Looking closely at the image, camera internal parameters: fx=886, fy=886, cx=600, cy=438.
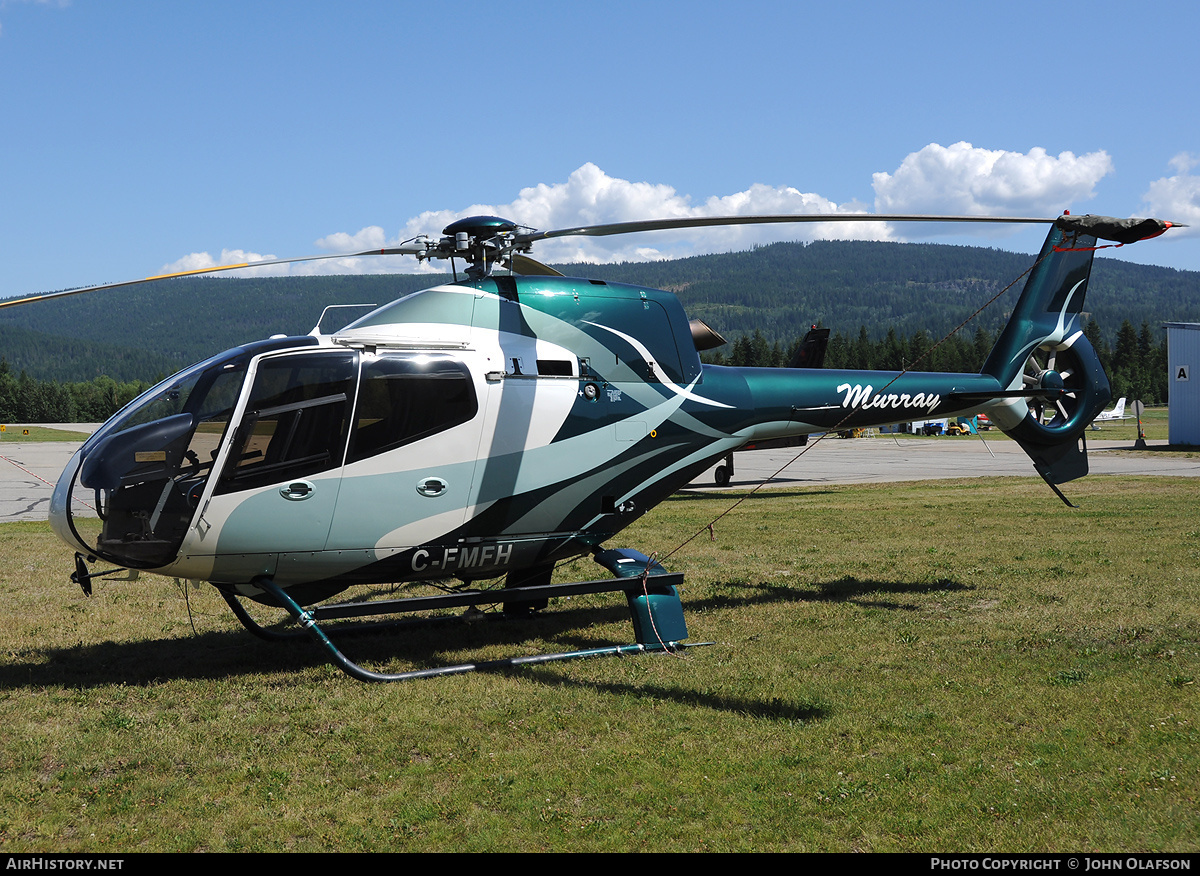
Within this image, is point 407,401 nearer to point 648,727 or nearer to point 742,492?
point 648,727

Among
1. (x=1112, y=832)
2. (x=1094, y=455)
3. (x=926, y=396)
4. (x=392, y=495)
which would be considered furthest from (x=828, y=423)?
(x=1094, y=455)

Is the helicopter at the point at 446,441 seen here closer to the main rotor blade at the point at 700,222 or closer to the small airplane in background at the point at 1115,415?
the main rotor blade at the point at 700,222

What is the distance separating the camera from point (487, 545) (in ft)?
26.1

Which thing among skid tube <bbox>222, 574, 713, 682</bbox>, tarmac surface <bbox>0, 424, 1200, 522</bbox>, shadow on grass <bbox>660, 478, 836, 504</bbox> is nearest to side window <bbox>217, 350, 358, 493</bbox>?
skid tube <bbox>222, 574, 713, 682</bbox>

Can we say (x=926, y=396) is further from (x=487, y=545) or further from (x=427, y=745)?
(x=427, y=745)

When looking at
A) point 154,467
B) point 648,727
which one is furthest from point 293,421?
point 648,727

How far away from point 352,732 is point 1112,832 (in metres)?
4.72

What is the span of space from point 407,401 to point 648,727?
128 inches

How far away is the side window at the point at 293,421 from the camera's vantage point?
22.5ft

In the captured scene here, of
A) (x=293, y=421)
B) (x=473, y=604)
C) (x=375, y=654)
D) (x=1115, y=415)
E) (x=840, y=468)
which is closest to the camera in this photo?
(x=293, y=421)

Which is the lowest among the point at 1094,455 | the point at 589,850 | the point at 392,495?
the point at 1094,455

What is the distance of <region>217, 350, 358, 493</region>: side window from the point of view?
6.84m

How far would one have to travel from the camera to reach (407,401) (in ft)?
24.3

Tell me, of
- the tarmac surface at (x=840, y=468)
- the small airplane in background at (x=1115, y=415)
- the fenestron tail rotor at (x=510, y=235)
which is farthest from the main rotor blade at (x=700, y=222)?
the small airplane in background at (x=1115, y=415)
